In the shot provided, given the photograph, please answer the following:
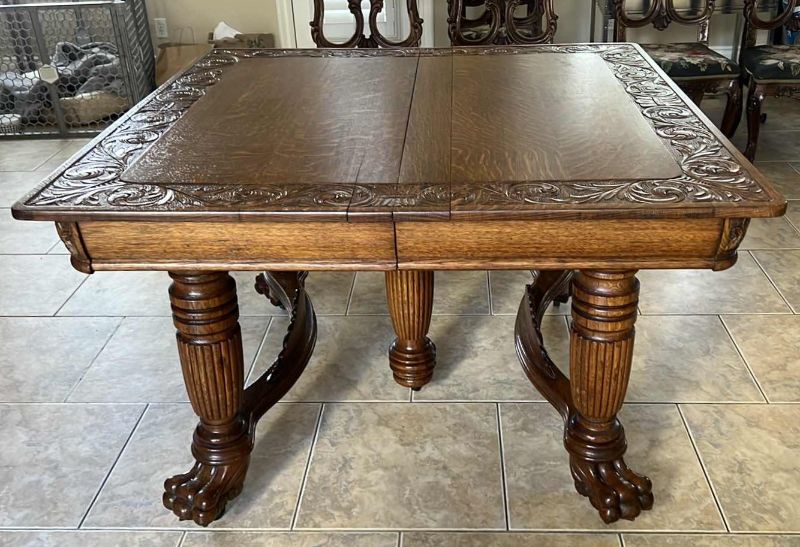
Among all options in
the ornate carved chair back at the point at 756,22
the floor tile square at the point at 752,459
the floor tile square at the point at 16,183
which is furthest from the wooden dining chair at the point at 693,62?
the floor tile square at the point at 16,183

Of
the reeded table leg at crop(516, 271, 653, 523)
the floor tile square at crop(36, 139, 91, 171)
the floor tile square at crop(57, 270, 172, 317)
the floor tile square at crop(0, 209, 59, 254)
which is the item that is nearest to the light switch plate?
the floor tile square at crop(36, 139, 91, 171)

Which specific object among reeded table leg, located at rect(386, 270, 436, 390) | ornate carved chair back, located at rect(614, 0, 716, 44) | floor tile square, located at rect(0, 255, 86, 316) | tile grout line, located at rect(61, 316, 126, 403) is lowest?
tile grout line, located at rect(61, 316, 126, 403)

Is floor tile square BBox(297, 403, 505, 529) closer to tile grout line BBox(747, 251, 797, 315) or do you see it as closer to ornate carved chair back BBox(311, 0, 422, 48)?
tile grout line BBox(747, 251, 797, 315)

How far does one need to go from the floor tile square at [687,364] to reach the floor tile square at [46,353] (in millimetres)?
1367

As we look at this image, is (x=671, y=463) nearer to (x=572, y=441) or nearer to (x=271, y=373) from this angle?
(x=572, y=441)

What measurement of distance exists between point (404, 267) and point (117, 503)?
0.82 metres

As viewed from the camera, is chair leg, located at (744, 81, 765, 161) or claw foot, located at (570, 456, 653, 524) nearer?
claw foot, located at (570, 456, 653, 524)

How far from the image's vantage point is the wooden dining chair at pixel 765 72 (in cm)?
288

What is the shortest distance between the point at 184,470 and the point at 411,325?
571 mm

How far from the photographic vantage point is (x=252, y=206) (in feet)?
3.63

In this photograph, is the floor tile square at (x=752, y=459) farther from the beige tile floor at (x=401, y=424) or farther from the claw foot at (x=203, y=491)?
the claw foot at (x=203, y=491)

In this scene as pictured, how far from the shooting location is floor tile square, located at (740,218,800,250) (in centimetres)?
248

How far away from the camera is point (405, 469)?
63.0 inches

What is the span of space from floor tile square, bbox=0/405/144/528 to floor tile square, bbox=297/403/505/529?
1.47 feet
